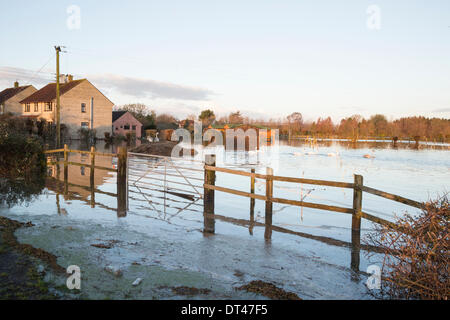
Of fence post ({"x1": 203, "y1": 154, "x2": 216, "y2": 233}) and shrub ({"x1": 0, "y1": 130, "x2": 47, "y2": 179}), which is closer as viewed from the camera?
fence post ({"x1": 203, "y1": 154, "x2": 216, "y2": 233})

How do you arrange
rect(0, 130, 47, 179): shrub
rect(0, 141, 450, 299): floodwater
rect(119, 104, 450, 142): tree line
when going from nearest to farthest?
rect(0, 141, 450, 299): floodwater → rect(0, 130, 47, 179): shrub → rect(119, 104, 450, 142): tree line

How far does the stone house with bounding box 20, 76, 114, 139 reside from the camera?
52.4 meters

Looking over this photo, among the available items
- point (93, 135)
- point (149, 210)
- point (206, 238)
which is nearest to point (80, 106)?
point (93, 135)

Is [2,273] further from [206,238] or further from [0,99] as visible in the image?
[0,99]

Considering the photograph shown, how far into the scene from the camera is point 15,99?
62.9 m

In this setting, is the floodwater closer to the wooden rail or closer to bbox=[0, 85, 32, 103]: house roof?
the wooden rail

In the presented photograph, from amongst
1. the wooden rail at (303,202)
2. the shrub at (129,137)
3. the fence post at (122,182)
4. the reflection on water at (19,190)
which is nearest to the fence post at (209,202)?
the wooden rail at (303,202)

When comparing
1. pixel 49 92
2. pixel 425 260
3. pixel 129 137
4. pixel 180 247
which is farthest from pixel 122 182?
pixel 49 92

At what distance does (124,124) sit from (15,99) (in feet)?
63.1

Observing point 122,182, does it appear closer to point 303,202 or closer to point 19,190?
point 19,190

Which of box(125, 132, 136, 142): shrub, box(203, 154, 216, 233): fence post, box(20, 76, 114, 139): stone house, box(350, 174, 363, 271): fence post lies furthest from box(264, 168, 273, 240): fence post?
box(125, 132, 136, 142): shrub

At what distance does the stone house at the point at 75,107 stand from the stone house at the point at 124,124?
17.9ft

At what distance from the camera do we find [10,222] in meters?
8.17

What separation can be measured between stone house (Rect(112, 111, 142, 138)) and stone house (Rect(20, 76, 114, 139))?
17.9ft
